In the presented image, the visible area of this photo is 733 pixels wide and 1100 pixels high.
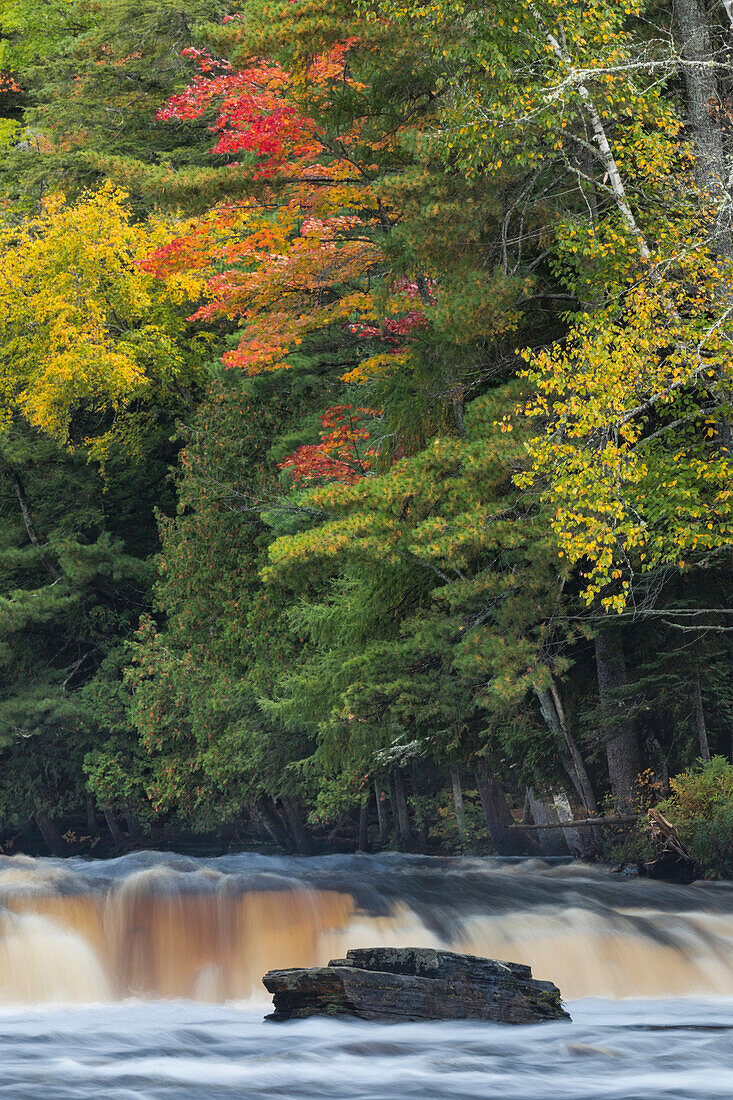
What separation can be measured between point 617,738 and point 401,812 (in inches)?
381

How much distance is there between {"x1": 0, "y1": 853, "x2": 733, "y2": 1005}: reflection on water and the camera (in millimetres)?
14086

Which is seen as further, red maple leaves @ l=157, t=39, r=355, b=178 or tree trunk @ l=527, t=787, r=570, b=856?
tree trunk @ l=527, t=787, r=570, b=856

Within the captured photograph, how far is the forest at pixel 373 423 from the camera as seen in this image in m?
13.5

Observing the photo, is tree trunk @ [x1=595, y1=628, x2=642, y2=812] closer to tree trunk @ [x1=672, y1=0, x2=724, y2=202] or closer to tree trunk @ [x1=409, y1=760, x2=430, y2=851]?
tree trunk @ [x1=672, y1=0, x2=724, y2=202]

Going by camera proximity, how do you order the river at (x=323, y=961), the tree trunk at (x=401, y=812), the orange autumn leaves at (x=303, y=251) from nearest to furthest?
the river at (x=323, y=961)
the orange autumn leaves at (x=303, y=251)
the tree trunk at (x=401, y=812)

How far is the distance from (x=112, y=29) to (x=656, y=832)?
22.2m

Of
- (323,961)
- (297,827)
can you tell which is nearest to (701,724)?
(323,961)

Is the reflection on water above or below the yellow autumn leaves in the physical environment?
below

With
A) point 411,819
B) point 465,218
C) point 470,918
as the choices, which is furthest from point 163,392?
point 470,918

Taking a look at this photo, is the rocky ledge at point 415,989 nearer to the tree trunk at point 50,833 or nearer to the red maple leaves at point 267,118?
the red maple leaves at point 267,118

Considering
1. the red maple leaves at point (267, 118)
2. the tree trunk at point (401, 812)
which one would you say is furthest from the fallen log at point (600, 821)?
the red maple leaves at point (267, 118)

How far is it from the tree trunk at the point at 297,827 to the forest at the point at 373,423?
8cm

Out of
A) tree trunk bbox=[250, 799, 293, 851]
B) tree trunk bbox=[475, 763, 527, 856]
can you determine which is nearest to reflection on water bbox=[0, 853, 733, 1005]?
tree trunk bbox=[475, 763, 527, 856]

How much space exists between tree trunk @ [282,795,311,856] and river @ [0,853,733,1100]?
733 centimetres
